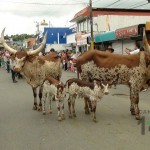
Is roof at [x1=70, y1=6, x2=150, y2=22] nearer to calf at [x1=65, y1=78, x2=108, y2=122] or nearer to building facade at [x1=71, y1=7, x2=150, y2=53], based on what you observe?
building facade at [x1=71, y1=7, x2=150, y2=53]

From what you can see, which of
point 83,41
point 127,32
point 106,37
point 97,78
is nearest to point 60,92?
point 97,78

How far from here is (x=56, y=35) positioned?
65.8m

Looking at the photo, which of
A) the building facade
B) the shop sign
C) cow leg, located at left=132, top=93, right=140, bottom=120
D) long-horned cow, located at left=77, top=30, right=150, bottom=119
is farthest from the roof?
cow leg, located at left=132, top=93, right=140, bottom=120

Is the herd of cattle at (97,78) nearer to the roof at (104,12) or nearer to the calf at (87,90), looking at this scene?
the calf at (87,90)

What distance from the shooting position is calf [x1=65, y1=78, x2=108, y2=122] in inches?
359

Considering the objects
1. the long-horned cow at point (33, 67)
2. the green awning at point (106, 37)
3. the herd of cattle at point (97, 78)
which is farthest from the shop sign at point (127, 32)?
the herd of cattle at point (97, 78)

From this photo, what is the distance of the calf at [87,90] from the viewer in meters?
9.11

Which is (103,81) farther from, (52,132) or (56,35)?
(56,35)

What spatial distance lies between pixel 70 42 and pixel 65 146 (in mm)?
46570

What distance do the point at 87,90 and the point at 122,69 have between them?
1.22 meters

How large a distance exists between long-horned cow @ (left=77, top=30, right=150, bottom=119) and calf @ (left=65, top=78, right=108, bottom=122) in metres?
0.80

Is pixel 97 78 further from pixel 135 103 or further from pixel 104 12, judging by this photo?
pixel 104 12

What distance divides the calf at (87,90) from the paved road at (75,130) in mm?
467

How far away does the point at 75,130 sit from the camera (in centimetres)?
842
